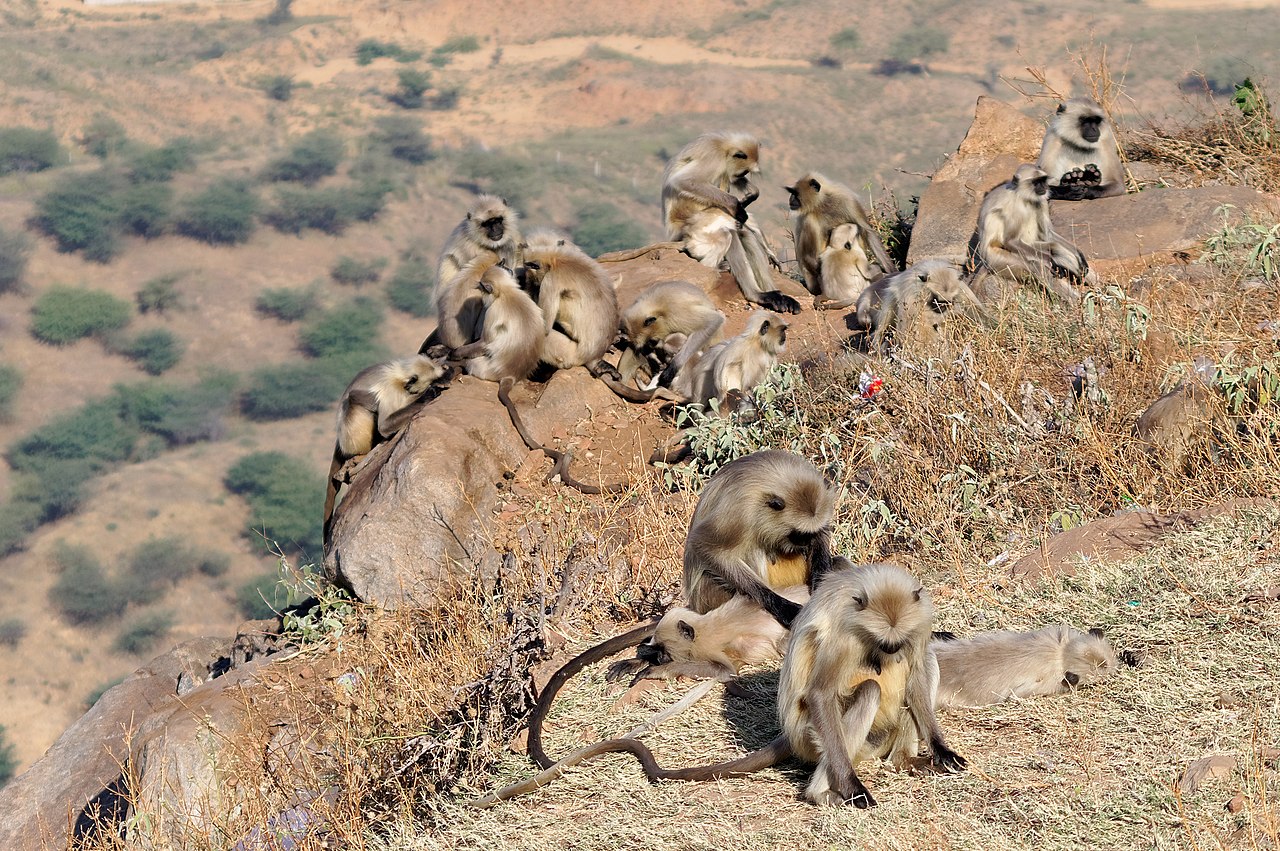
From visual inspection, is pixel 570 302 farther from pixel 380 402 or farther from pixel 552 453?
pixel 380 402

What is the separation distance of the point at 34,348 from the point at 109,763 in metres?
59.5

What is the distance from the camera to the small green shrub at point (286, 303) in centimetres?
6538

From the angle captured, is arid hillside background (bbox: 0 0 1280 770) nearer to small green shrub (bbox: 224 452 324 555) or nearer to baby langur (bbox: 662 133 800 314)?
small green shrub (bbox: 224 452 324 555)

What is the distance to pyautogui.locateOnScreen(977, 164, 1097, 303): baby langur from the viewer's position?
341 inches

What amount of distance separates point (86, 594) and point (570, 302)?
1648 inches

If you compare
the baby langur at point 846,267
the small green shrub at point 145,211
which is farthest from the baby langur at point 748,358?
the small green shrub at point 145,211

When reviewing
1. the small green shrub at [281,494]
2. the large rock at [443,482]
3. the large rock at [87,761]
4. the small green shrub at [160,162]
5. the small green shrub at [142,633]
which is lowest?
the small green shrub at [142,633]

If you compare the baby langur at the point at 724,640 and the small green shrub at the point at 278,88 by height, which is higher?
the baby langur at the point at 724,640

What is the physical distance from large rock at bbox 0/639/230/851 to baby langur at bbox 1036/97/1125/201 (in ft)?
23.4

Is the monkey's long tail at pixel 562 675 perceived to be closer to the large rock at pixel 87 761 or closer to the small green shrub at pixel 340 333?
the large rock at pixel 87 761

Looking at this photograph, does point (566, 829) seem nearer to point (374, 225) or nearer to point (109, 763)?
point (109, 763)

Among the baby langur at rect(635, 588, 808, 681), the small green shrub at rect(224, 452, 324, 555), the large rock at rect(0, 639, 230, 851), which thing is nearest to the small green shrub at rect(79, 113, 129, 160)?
the small green shrub at rect(224, 452, 324, 555)

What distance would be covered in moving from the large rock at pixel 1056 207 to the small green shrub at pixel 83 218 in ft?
210

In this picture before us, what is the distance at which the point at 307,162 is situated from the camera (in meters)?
77.2
